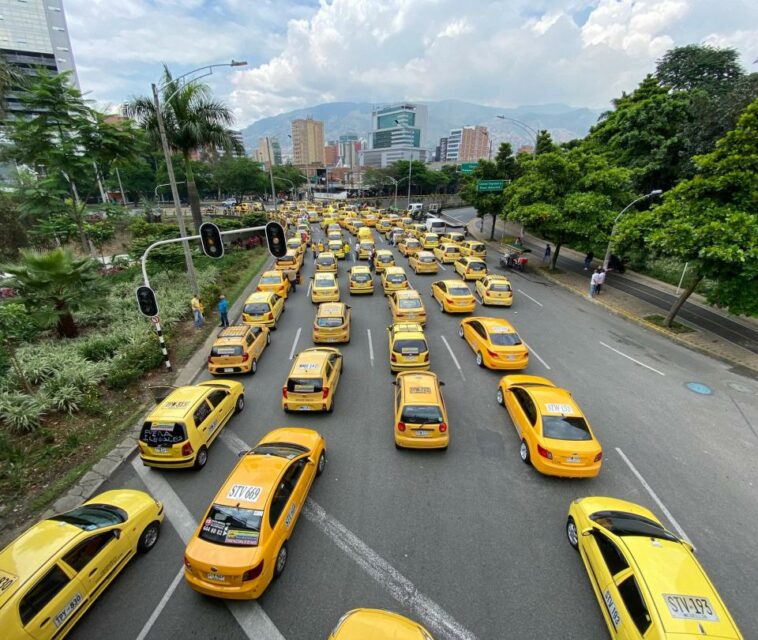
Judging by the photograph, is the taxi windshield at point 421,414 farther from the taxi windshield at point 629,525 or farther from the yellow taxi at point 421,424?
the taxi windshield at point 629,525

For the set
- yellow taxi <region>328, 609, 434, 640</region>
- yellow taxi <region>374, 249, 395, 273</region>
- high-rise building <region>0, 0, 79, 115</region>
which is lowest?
yellow taxi <region>374, 249, 395, 273</region>

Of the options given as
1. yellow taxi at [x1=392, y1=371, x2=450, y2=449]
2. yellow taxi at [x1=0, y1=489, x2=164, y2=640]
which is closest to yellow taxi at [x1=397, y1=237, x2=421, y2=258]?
yellow taxi at [x1=392, y1=371, x2=450, y2=449]

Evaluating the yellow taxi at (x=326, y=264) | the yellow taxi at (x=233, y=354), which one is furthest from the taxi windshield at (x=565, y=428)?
the yellow taxi at (x=326, y=264)

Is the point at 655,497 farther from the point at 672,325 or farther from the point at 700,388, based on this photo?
the point at 672,325

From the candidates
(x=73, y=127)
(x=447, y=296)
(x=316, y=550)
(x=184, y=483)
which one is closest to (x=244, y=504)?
(x=316, y=550)

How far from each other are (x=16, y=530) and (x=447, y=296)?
52.0 feet

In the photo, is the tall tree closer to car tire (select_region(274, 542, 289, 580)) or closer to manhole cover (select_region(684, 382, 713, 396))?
manhole cover (select_region(684, 382, 713, 396))

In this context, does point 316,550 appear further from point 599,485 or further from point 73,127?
point 73,127

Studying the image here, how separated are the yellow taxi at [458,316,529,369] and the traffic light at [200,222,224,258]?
912 centimetres

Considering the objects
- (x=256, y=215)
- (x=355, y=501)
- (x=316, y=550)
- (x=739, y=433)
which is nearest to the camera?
(x=316, y=550)

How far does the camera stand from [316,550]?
6711mm

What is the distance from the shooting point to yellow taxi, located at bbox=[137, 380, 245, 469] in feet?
27.2

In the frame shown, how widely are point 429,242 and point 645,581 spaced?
97.4 ft

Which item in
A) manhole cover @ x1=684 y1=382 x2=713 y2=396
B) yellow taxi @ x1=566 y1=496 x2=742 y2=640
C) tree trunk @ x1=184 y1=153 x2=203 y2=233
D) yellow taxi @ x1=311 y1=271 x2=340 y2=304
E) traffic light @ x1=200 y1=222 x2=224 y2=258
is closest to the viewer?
yellow taxi @ x1=566 y1=496 x2=742 y2=640
